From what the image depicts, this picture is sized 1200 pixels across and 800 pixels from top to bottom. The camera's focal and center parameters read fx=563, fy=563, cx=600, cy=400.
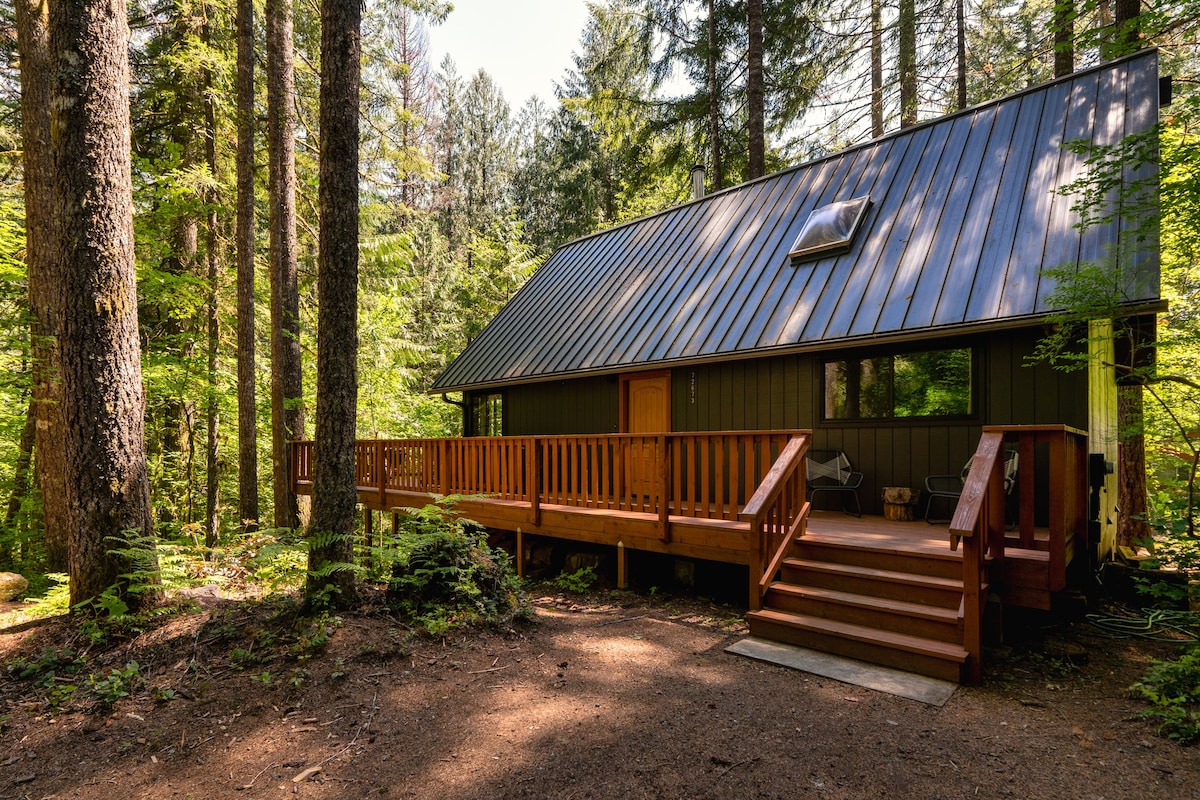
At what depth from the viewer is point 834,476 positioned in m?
6.92

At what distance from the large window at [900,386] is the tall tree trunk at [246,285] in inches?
359

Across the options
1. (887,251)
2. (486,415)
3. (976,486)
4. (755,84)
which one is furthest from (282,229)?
(755,84)

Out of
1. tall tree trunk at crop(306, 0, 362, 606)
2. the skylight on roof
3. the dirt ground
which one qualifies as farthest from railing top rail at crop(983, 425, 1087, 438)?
tall tree trunk at crop(306, 0, 362, 606)

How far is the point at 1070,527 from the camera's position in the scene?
15.8 ft

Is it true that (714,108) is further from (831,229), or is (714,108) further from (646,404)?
(646,404)

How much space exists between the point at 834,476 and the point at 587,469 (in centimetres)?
306

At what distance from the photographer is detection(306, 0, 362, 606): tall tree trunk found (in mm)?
4496

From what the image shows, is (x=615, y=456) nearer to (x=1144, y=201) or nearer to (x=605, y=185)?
(x=1144, y=201)

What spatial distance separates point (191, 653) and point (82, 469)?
1.61 metres

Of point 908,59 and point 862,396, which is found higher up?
point 908,59

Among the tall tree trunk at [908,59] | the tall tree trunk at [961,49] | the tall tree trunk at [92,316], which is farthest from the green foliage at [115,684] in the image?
the tall tree trunk at [961,49]

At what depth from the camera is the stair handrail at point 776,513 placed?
15.3ft

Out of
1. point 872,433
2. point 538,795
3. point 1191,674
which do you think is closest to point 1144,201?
point 872,433

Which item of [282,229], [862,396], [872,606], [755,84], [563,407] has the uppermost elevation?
[755,84]
